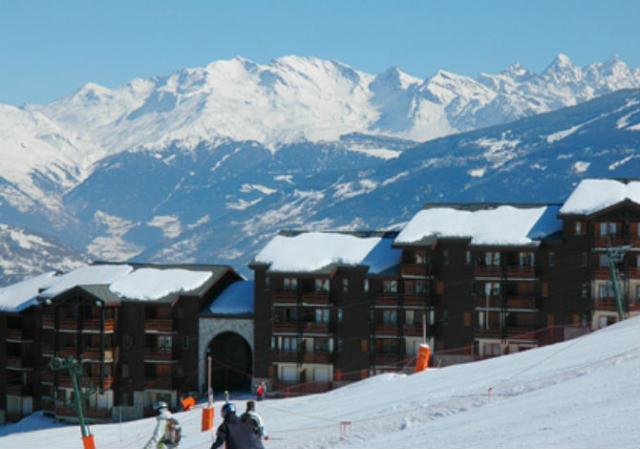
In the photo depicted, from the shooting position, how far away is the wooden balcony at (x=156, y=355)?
11356 centimetres

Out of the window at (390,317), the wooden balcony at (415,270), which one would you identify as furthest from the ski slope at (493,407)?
the wooden balcony at (415,270)

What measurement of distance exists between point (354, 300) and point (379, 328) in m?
3.45

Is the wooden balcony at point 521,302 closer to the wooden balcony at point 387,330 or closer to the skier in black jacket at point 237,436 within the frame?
the wooden balcony at point 387,330

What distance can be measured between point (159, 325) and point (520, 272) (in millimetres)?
33385

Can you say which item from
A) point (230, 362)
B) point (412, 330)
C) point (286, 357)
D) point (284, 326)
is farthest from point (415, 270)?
point (230, 362)

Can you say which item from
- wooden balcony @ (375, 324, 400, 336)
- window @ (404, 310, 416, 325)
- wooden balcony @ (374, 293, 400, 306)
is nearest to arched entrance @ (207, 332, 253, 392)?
wooden balcony @ (375, 324, 400, 336)

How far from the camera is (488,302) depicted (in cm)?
10919

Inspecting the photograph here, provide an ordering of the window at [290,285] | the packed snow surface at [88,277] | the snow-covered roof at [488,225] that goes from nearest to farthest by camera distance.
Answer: the snow-covered roof at [488,225], the window at [290,285], the packed snow surface at [88,277]

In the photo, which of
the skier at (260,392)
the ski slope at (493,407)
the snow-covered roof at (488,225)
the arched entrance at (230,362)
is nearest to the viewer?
the ski slope at (493,407)

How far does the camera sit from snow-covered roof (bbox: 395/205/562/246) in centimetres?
10869

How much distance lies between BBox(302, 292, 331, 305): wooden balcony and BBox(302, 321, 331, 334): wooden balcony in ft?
6.51

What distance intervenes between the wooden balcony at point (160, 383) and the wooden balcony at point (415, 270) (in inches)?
936

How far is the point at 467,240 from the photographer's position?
109312 millimetres

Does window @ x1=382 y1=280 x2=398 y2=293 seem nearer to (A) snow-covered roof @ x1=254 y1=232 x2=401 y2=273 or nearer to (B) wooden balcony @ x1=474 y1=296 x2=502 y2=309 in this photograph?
(A) snow-covered roof @ x1=254 y1=232 x2=401 y2=273
